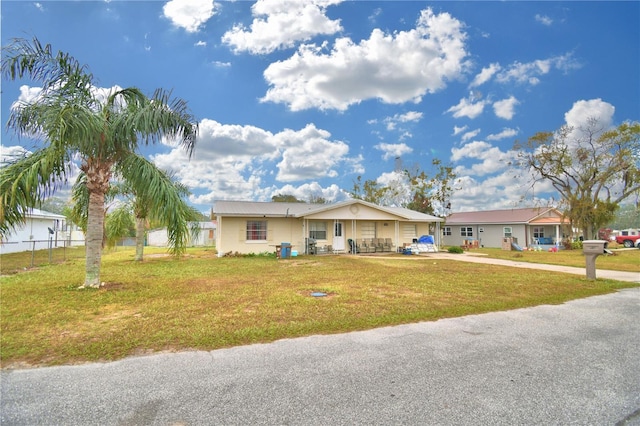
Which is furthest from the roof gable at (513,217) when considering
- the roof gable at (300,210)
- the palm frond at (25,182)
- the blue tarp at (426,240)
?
the palm frond at (25,182)

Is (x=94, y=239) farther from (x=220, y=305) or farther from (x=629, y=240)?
(x=629, y=240)

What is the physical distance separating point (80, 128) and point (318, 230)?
48.1 ft

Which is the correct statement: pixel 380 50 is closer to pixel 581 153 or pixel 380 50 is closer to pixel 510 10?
pixel 510 10

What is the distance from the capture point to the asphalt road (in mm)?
2551

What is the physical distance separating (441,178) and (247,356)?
33.0m

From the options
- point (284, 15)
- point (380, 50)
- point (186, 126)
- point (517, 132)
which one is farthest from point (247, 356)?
point (517, 132)

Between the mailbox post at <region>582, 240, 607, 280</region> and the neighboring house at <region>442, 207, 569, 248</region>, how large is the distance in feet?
62.8

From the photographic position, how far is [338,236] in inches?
805

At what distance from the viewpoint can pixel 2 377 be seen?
3.21 m

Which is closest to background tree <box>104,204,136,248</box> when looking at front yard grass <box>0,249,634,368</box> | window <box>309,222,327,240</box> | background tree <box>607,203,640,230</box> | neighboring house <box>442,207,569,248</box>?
front yard grass <box>0,249,634,368</box>

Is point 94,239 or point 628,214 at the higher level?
point 628,214

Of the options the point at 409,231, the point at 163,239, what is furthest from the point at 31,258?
the point at 409,231

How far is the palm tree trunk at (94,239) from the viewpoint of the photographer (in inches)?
313

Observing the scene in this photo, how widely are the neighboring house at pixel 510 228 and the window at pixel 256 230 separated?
2074cm
